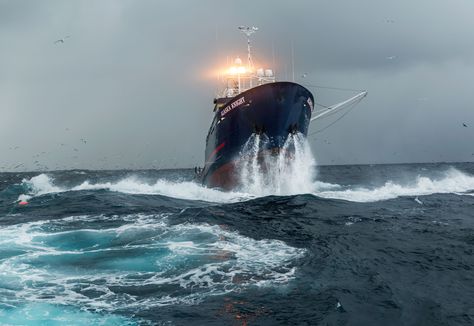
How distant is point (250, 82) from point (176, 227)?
2629 cm

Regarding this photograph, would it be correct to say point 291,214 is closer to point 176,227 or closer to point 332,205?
point 332,205

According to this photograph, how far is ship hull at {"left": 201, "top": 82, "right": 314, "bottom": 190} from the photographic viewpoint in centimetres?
3212

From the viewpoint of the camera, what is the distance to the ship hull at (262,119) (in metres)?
32.1

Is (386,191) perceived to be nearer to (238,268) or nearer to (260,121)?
(260,121)

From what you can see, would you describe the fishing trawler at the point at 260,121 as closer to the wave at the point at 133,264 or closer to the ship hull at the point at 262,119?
the ship hull at the point at 262,119

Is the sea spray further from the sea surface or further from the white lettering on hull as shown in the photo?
the sea surface

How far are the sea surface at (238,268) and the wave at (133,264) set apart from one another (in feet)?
0.15

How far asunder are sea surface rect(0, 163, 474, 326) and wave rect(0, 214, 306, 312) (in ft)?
0.15

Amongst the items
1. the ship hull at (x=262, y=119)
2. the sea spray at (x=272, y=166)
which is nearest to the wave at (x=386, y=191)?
the sea spray at (x=272, y=166)

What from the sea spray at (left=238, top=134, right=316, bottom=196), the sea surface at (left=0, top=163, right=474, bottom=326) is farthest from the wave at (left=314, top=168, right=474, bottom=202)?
the sea surface at (left=0, top=163, right=474, bottom=326)

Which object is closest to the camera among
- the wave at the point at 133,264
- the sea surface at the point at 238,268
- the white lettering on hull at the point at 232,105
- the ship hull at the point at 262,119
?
the sea surface at the point at 238,268

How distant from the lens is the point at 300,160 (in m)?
33.9

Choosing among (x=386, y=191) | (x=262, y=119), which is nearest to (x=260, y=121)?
(x=262, y=119)

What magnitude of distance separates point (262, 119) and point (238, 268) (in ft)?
65.5
